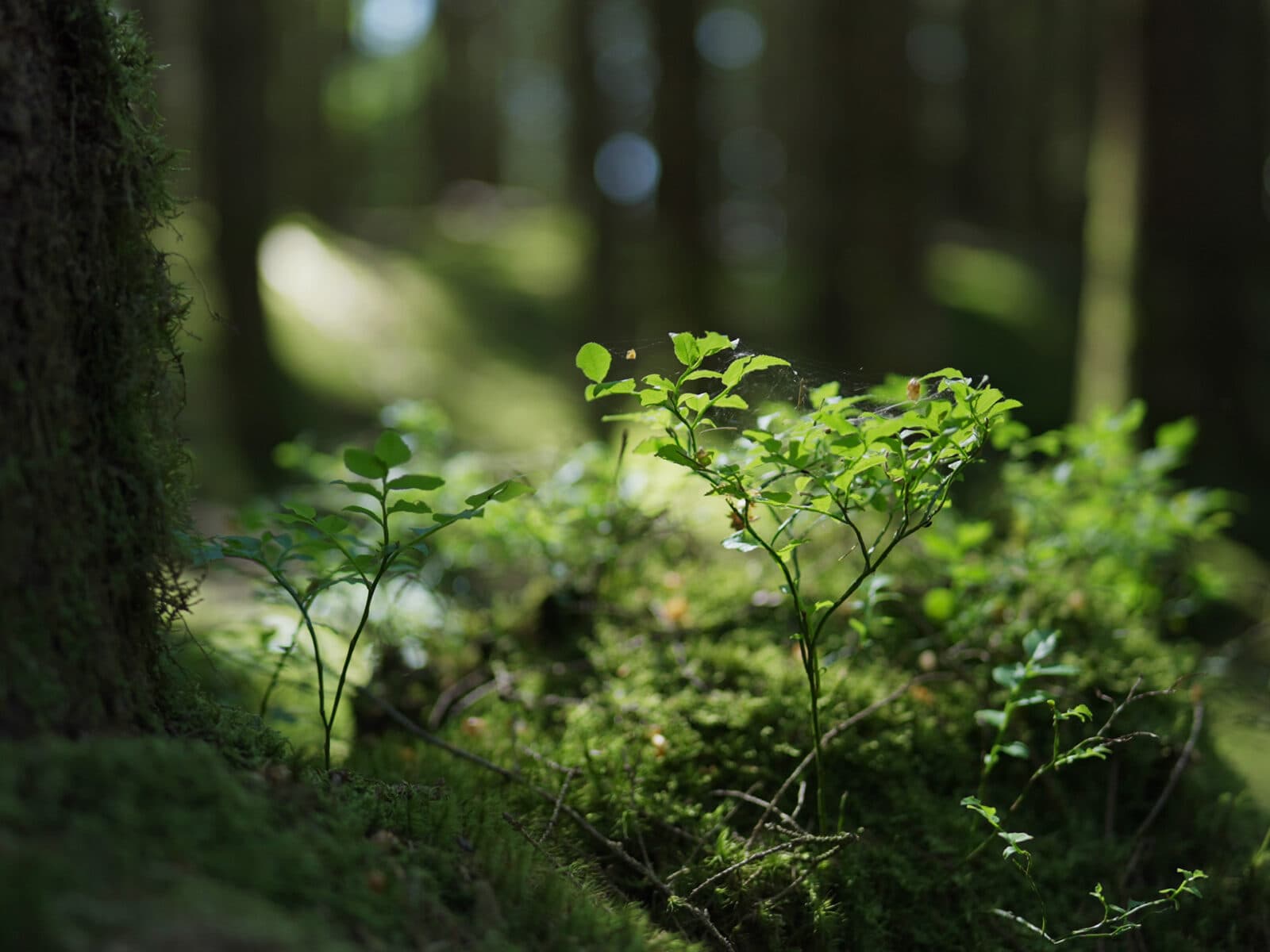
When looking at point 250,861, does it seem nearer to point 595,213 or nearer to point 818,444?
point 818,444

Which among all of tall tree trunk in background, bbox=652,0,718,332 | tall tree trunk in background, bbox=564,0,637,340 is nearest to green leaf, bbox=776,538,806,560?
tall tree trunk in background, bbox=652,0,718,332

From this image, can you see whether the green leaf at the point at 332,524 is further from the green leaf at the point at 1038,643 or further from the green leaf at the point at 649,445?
the green leaf at the point at 1038,643

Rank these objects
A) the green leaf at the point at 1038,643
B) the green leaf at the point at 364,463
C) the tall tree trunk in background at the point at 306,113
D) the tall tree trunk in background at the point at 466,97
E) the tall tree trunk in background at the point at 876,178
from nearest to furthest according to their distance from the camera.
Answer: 1. the green leaf at the point at 364,463
2. the green leaf at the point at 1038,643
3. the tall tree trunk in background at the point at 876,178
4. the tall tree trunk in background at the point at 306,113
5. the tall tree trunk in background at the point at 466,97

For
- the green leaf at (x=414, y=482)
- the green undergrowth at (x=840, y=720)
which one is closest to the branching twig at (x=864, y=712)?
the green undergrowth at (x=840, y=720)

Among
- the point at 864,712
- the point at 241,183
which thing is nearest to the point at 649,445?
the point at 864,712

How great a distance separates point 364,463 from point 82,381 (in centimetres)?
49

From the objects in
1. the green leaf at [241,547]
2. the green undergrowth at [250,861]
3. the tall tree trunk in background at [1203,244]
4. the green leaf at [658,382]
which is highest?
the tall tree trunk in background at [1203,244]

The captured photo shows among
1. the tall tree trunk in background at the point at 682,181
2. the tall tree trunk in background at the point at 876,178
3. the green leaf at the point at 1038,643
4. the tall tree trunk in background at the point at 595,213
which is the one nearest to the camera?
the green leaf at the point at 1038,643

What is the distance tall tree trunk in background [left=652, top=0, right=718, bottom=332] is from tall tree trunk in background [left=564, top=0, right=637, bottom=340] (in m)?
1.01

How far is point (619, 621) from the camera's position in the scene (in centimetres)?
301

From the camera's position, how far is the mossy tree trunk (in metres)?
1.34

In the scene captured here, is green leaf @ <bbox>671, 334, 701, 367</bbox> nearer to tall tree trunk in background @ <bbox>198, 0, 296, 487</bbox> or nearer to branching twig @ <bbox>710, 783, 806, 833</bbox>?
branching twig @ <bbox>710, 783, 806, 833</bbox>

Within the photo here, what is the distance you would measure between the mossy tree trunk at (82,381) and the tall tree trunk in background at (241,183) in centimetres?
786

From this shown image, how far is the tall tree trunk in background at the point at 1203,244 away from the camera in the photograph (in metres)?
5.78
